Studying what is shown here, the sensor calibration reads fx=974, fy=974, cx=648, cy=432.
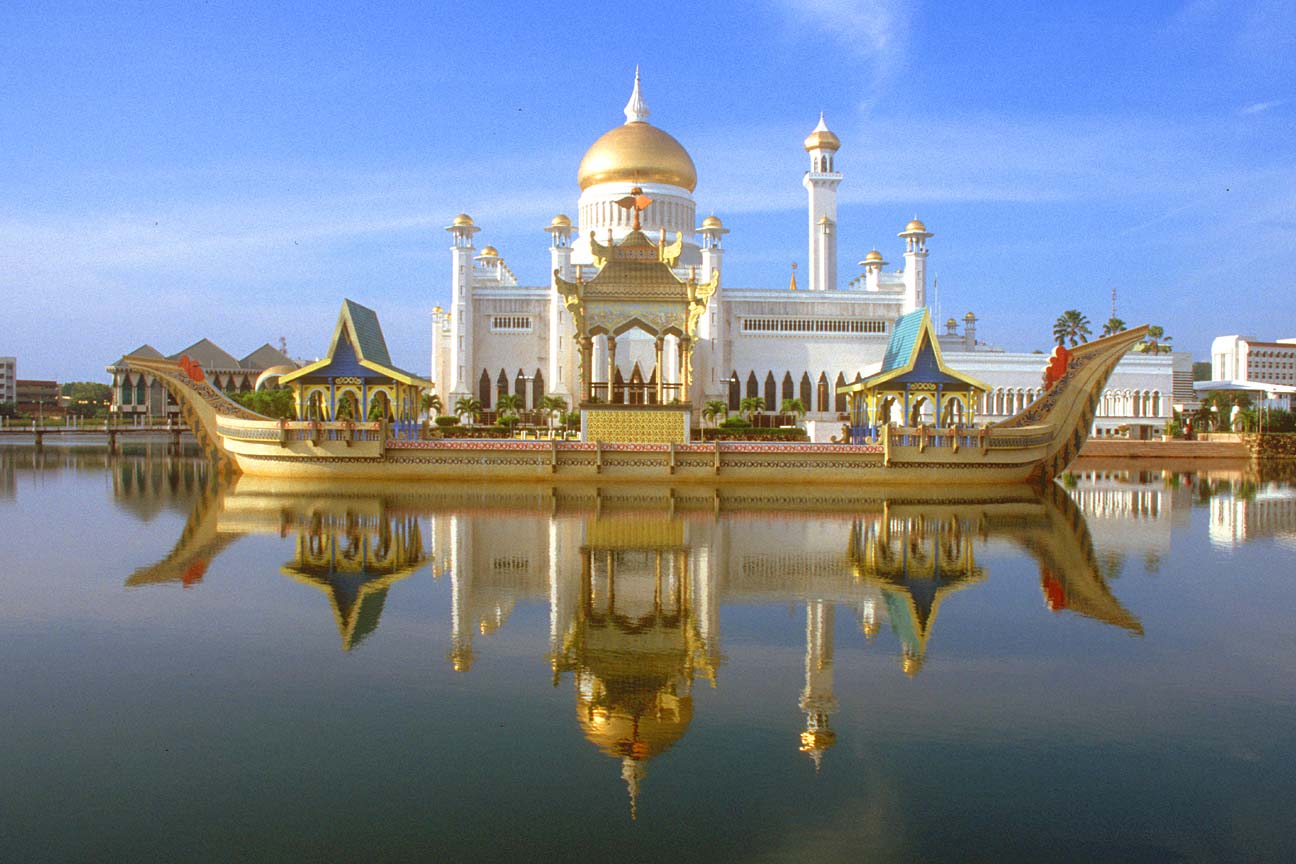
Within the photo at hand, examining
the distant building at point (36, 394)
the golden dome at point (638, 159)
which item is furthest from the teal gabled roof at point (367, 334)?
the distant building at point (36, 394)

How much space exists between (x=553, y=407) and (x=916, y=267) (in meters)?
19.9

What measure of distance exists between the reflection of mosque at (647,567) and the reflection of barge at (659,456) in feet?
6.58

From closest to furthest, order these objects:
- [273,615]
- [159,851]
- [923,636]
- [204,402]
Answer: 1. [159,851]
2. [923,636]
3. [273,615]
4. [204,402]

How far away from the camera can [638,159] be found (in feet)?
162

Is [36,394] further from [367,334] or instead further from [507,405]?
[367,334]

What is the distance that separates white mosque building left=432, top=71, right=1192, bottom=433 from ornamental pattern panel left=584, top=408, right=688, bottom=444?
20.4 meters

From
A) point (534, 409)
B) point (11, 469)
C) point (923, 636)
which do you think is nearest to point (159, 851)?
point (923, 636)

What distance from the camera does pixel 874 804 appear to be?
18.1 ft

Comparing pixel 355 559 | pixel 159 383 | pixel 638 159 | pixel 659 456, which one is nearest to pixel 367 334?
pixel 659 456

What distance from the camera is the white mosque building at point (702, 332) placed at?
46.5m

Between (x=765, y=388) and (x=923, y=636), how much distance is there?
130 feet

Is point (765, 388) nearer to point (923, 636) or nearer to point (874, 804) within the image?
point (923, 636)

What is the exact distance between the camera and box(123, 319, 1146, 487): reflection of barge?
23766mm

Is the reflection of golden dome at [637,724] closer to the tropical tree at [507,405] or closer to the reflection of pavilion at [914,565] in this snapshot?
the reflection of pavilion at [914,565]
